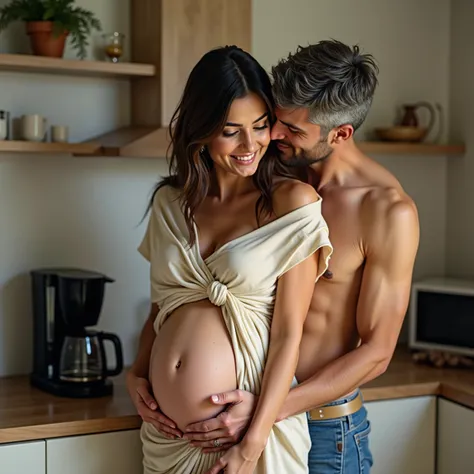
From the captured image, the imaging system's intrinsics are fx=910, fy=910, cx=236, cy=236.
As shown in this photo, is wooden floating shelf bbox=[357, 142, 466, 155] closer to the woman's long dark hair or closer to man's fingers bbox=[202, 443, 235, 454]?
the woman's long dark hair

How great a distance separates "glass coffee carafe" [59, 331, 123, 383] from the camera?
274 cm

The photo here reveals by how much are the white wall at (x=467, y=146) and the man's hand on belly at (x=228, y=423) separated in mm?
1625

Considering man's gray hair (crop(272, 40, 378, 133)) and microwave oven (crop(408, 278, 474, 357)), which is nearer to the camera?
man's gray hair (crop(272, 40, 378, 133))

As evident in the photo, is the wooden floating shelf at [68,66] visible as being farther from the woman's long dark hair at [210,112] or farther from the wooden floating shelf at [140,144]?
the woman's long dark hair at [210,112]

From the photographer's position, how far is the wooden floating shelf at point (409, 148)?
320cm

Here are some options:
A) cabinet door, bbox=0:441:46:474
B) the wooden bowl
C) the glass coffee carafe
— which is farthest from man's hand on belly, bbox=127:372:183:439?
the wooden bowl

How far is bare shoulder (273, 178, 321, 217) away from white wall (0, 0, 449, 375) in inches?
40.1

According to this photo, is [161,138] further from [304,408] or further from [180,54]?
[304,408]

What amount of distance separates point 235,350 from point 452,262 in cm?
167

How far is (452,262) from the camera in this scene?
355 cm

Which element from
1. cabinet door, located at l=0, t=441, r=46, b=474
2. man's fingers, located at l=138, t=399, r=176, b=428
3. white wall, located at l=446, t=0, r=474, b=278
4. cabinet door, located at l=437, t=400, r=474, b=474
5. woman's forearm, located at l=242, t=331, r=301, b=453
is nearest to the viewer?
woman's forearm, located at l=242, t=331, r=301, b=453

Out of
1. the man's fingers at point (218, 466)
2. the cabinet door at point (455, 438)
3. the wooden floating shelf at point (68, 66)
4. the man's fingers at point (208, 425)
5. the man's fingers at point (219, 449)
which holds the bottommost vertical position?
the cabinet door at point (455, 438)

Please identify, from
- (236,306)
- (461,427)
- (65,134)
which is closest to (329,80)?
(236,306)

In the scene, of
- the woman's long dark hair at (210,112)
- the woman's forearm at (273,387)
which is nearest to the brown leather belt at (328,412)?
the woman's forearm at (273,387)
